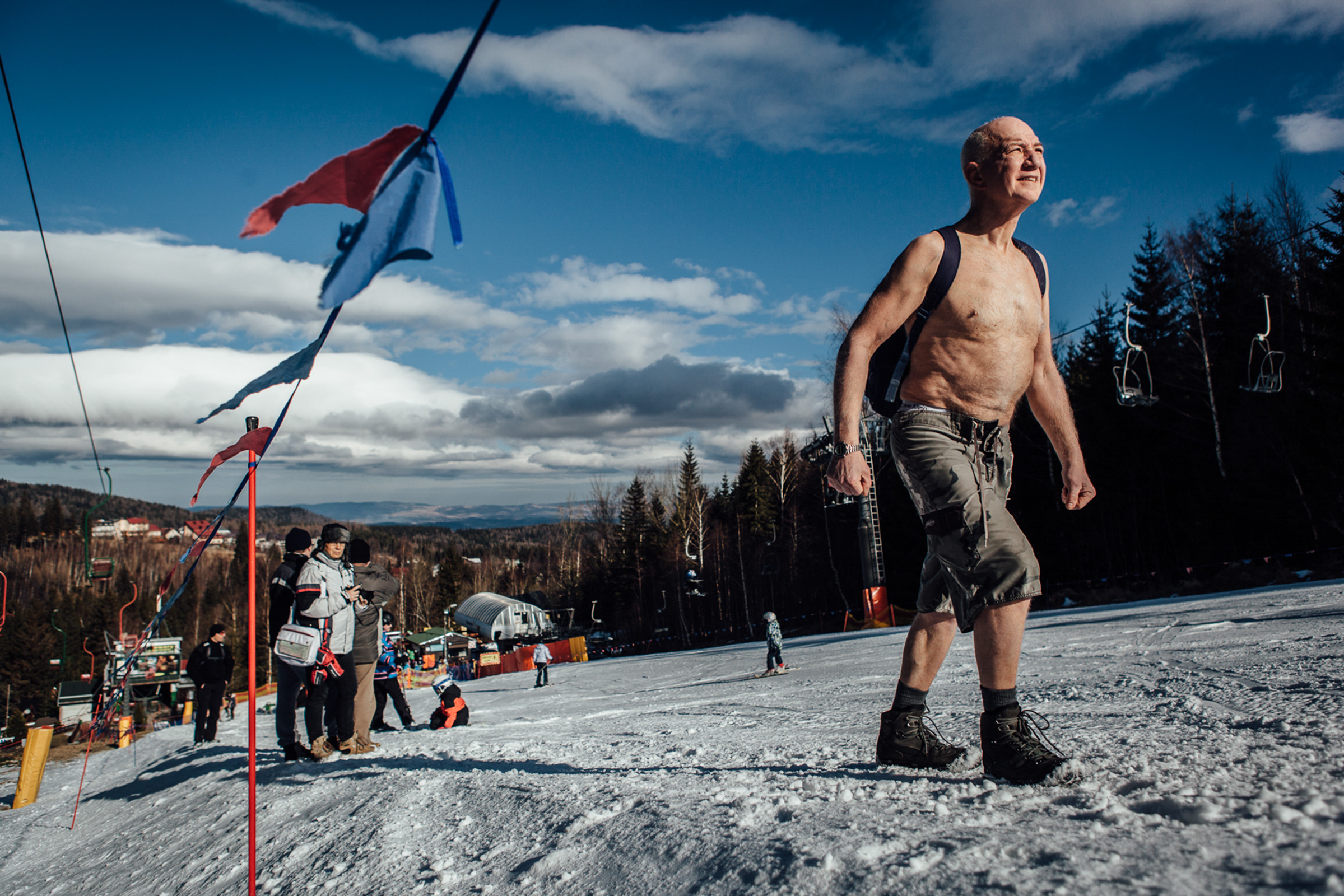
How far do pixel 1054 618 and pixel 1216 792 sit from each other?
12.5 m

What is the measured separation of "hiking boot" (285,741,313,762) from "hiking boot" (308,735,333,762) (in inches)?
1.6

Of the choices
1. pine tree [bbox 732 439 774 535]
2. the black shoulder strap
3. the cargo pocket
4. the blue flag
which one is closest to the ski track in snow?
the cargo pocket

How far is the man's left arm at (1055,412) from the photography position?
270 cm

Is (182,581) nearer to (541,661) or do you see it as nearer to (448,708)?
(448,708)

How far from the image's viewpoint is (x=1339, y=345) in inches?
756

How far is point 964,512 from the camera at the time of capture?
2240 millimetres

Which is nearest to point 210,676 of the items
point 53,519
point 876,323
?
point 876,323

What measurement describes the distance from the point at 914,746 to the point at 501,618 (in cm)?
6816

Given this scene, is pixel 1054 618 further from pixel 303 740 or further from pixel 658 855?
pixel 658 855

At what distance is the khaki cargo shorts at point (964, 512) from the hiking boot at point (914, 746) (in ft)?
1.17

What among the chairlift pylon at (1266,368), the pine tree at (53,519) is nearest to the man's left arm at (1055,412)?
the chairlift pylon at (1266,368)

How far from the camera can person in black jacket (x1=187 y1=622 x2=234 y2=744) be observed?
355 inches

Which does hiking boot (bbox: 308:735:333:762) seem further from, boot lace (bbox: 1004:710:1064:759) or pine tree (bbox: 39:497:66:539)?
pine tree (bbox: 39:497:66:539)

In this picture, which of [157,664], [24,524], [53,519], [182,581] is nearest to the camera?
[182,581]
